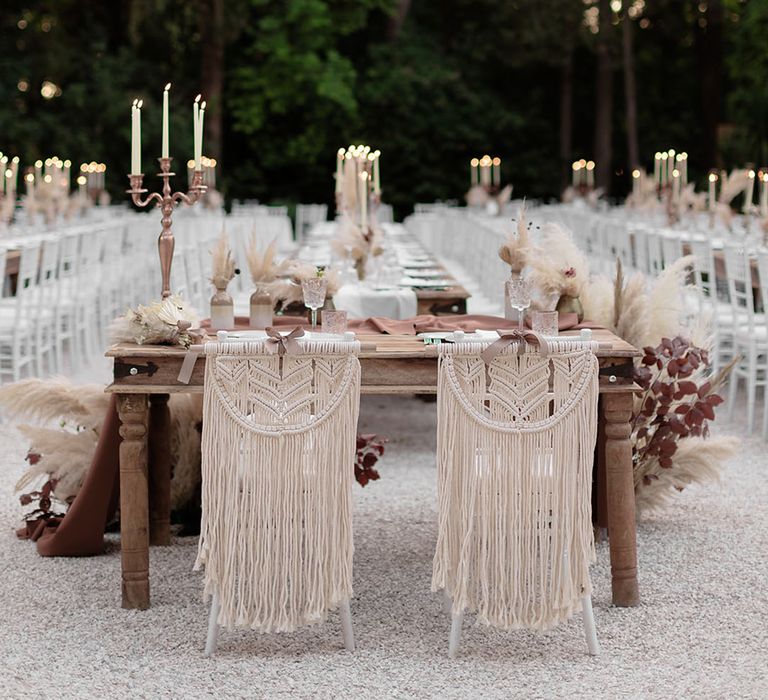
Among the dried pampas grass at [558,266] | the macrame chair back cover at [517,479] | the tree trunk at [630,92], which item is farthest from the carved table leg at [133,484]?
the tree trunk at [630,92]

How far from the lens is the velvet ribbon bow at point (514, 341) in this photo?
131 inches

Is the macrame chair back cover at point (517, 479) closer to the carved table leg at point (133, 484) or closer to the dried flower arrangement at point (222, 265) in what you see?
the carved table leg at point (133, 484)

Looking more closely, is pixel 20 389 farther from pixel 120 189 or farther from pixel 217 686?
pixel 120 189

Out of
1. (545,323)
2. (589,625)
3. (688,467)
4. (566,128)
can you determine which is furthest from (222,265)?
(566,128)

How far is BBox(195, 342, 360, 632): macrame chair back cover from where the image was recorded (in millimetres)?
3363

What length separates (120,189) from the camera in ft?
64.9

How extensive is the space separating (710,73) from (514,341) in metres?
18.9

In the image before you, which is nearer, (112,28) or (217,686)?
(217,686)

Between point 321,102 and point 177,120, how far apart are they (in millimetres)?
2705

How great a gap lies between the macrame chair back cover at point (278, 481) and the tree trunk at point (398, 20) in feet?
65.2

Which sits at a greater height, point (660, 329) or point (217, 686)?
point (660, 329)

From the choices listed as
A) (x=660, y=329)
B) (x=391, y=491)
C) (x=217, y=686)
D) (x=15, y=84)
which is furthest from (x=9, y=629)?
(x=15, y=84)

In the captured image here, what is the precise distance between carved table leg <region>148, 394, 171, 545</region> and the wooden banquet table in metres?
0.59

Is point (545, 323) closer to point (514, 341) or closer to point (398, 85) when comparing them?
point (514, 341)
